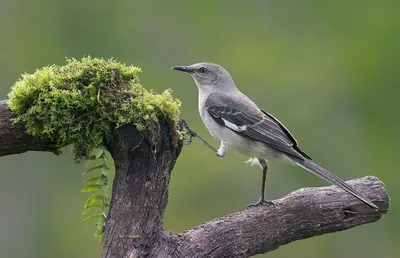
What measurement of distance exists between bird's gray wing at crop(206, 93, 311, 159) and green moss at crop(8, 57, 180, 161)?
148 centimetres

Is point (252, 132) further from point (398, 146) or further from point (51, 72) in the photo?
point (398, 146)

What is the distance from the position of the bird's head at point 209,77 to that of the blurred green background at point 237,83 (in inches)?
205

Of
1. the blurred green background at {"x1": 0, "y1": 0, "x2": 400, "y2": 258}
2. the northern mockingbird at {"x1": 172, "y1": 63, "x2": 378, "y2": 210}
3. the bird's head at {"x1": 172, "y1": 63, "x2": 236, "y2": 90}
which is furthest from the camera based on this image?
the blurred green background at {"x1": 0, "y1": 0, "x2": 400, "y2": 258}

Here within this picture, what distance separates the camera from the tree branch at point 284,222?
5191mm

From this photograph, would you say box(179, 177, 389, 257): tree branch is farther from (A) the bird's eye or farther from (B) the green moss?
(A) the bird's eye

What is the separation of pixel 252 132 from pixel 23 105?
220cm

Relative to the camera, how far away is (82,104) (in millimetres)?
4824

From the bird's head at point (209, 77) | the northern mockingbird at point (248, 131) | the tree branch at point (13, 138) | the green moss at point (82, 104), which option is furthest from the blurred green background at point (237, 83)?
the tree branch at point (13, 138)

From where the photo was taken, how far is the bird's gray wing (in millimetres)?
6277

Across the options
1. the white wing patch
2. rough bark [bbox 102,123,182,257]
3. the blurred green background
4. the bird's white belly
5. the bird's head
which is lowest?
rough bark [bbox 102,123,182,257]

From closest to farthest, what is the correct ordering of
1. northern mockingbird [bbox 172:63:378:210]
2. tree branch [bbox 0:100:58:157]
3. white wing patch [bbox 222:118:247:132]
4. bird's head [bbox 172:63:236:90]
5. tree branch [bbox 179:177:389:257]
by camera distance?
tree branch [bbox 0:100:58:157]
tree branch [bbox 179:177:389:257]
northern mockingbird [bbox 172:63:378:210]
white wing patch [bbox 222:118:247:132]
bird's head [bbox 172:63:236:90]

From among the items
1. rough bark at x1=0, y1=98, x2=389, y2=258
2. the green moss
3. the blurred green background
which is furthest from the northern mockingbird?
the blurred green background

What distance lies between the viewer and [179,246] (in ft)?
16.5

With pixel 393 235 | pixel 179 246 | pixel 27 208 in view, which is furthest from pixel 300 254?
pixel 179 246
